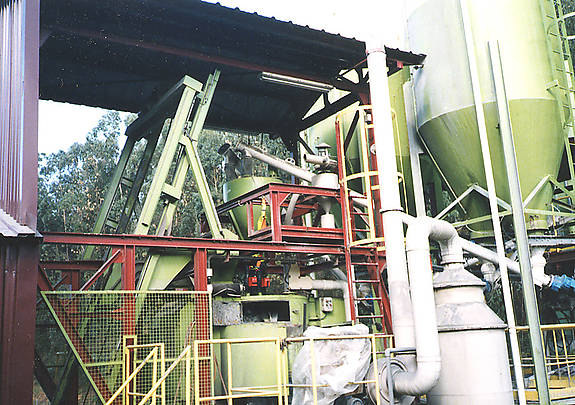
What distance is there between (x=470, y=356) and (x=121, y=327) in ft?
18.0

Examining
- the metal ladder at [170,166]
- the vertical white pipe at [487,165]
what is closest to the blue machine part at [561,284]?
the vertical white pipe at [487,165]

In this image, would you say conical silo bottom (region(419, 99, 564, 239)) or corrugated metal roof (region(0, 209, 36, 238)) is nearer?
corrugated metal roof (region(0, 209, 36, 238))

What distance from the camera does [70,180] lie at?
121ft

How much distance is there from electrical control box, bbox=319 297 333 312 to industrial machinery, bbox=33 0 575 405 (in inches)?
1.1

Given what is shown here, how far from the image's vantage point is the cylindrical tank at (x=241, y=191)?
14422mm

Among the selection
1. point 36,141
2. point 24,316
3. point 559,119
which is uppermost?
point 559,119

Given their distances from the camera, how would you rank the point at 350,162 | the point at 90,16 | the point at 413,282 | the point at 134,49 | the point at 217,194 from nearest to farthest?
1. the point at 413,282
2. the point at 90,16
3. the point at 134,49
4. the point at 350,162
5. the point at 217,194

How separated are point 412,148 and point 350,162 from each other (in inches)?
101

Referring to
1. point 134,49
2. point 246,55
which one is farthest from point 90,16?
point 246,55

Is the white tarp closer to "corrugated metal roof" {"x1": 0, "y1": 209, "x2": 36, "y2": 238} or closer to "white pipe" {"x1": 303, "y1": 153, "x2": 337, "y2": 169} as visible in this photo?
"corrugated metal roof" {"x1": 0, "y1": 209, "x2": 36, "y2": 238}

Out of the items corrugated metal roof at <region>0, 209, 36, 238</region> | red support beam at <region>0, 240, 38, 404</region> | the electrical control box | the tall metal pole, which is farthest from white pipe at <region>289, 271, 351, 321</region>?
corrugated metal roof at <region>0, 209, 36, 238</region>

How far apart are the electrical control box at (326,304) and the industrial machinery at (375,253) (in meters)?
0.03

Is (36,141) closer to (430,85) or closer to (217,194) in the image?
(430,85)

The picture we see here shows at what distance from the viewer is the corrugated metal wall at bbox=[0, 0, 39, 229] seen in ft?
28.0
